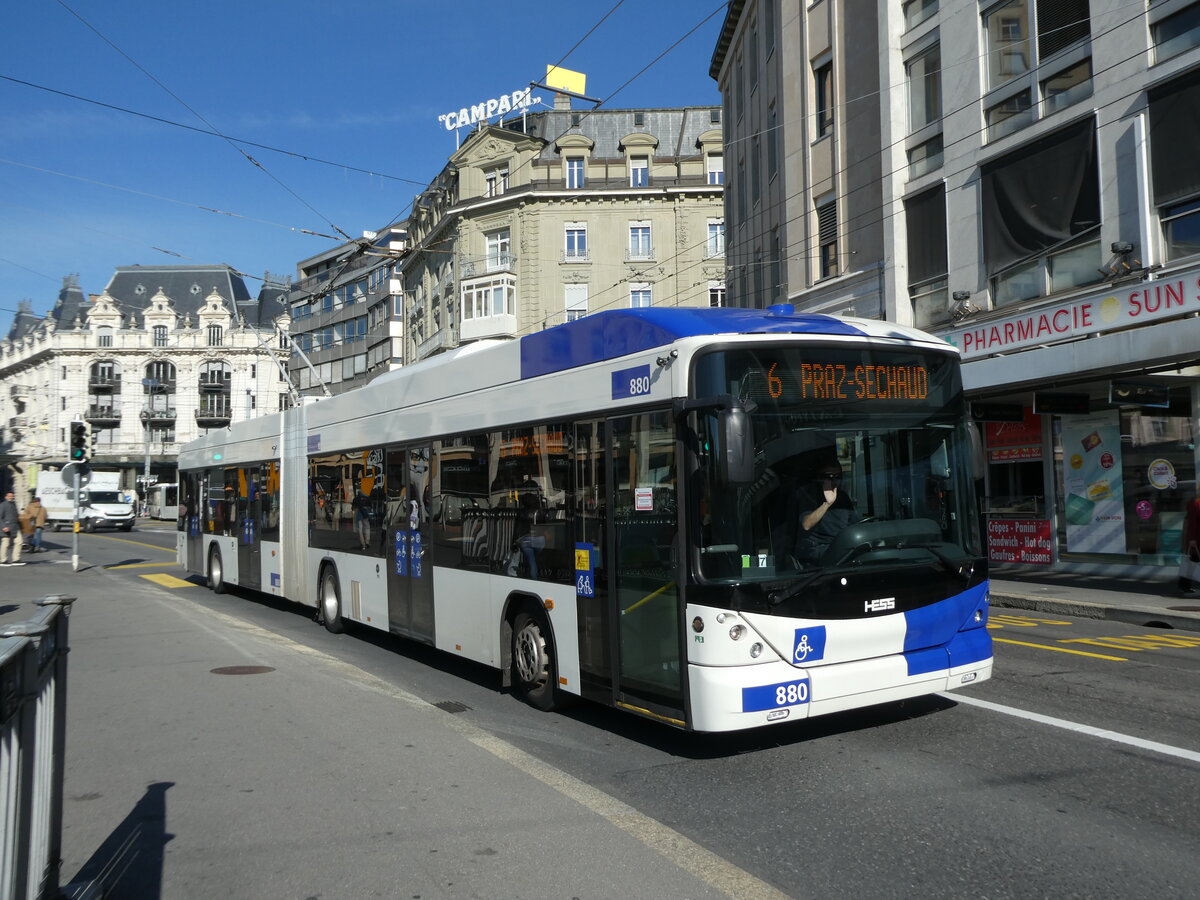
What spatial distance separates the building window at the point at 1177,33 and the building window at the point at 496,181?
3564 cm

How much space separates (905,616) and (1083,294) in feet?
43.2

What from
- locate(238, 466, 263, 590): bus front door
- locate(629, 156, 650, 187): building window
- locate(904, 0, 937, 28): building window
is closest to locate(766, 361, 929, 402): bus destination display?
locate(238, 466, 263, 590): bus front door

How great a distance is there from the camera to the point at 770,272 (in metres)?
27.9

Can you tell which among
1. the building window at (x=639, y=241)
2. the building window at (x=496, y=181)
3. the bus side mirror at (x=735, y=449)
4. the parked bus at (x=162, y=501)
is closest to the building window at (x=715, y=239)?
the building window at (x=639, y=241)

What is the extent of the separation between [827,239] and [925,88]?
4.14 m

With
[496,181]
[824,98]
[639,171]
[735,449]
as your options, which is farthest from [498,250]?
[735,449]

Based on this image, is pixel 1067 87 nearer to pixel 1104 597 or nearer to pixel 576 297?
pixel 1104 597

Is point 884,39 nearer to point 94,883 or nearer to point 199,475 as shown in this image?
point 199,475

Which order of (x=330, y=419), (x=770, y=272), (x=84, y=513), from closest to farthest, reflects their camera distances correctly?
(x=330, y=419) → (x=770, y=272) → (x=84, y=513)

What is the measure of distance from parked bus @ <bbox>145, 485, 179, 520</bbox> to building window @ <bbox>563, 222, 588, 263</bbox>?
3222cm

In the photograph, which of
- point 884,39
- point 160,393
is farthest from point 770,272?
point 160,393

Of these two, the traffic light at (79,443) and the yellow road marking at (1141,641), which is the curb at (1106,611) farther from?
the traffic light at (79,443)

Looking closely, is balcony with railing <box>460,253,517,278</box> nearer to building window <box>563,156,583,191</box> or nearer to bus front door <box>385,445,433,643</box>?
building window <box>563,156,583,191</box>

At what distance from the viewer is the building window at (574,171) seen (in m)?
48.9
